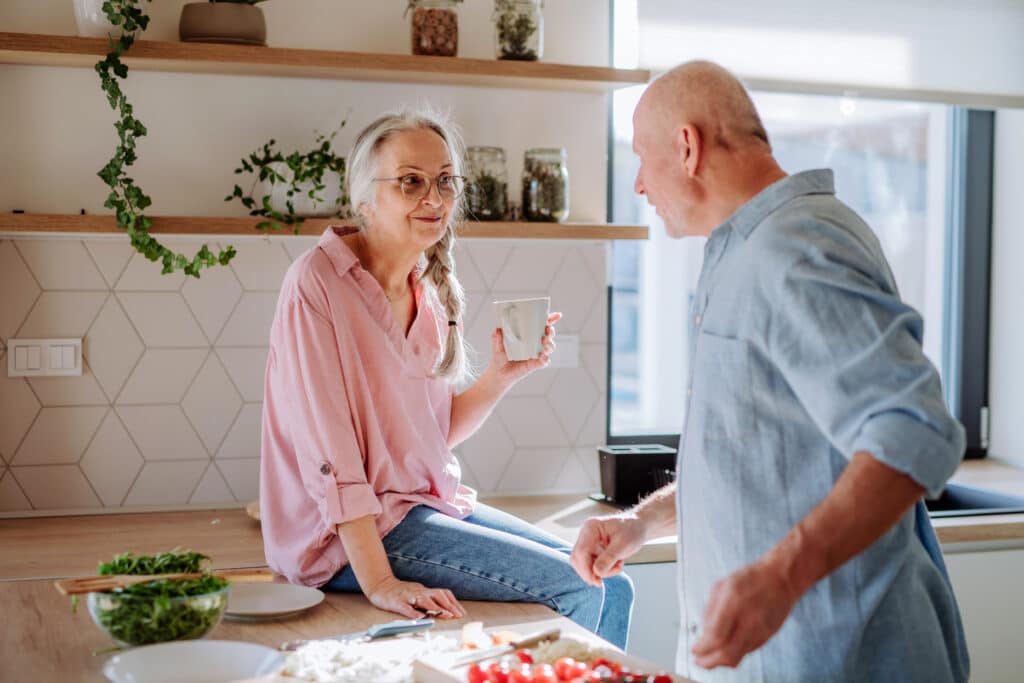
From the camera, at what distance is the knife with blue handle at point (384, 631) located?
5.26 feet

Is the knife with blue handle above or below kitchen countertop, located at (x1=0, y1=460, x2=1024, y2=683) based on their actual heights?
above

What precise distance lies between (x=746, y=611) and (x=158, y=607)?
749mm

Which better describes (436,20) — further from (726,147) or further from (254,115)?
(726,147)

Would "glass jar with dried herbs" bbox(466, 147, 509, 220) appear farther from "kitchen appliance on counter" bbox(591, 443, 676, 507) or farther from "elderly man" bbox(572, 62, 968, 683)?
"elderly man" bbox(572, 62, 968, 683)

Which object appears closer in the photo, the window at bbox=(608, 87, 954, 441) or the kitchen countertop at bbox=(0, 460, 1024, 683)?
the kitchen countertop at bbox=(0, 460, 1024, 683)

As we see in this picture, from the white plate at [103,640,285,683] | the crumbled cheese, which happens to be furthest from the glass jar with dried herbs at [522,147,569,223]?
the white plate at [103,640,285,683]

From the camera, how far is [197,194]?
8.75 ft

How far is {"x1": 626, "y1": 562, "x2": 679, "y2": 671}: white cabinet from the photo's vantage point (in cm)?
238

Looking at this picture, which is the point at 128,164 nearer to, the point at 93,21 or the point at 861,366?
the point at 93,21

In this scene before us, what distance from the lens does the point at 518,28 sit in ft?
8.80

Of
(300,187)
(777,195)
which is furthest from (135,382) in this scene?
(777,195)

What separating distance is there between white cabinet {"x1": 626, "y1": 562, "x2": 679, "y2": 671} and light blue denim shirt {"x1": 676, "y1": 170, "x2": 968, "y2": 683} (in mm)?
806

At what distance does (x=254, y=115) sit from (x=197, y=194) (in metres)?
0.23

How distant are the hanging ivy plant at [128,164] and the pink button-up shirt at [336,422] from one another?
50 centimetres
